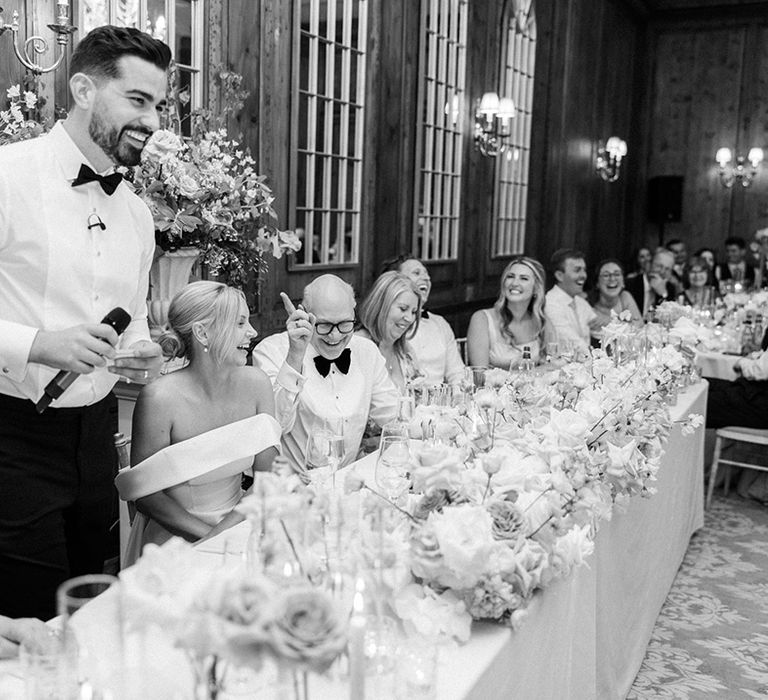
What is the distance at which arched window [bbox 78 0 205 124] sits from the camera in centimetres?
368

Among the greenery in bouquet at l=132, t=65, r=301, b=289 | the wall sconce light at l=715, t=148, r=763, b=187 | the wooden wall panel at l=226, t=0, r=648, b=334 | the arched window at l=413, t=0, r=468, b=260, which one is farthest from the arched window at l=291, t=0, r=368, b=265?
the wall sconce light at l=715, t=148, r=763, b=187

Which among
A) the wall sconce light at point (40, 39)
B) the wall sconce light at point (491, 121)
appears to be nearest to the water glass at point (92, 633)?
the wall sconce light at point (40, 39)

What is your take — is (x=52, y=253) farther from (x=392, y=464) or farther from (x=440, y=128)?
(x=440, y=128)

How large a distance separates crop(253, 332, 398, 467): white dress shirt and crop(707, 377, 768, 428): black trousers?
8.52ft

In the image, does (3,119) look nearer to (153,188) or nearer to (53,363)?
(153,188)

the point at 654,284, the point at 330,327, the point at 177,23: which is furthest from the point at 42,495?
the point at 654,284

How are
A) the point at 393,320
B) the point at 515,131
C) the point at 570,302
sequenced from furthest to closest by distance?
1. the point at 515,131
2. the point at 570,302
3. the point at 393,320

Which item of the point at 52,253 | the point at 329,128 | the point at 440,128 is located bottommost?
the point at 52,253

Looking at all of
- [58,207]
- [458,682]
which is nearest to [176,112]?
[58,207]

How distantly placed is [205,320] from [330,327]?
705mm

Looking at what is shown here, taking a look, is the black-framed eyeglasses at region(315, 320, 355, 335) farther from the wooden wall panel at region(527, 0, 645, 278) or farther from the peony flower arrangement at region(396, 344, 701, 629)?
the wooden wall panel at region(527, 0, 645, 278)

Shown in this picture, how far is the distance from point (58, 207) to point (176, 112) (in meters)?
1.57

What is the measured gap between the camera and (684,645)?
3.49 metres

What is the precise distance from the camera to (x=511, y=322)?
16.9ft
